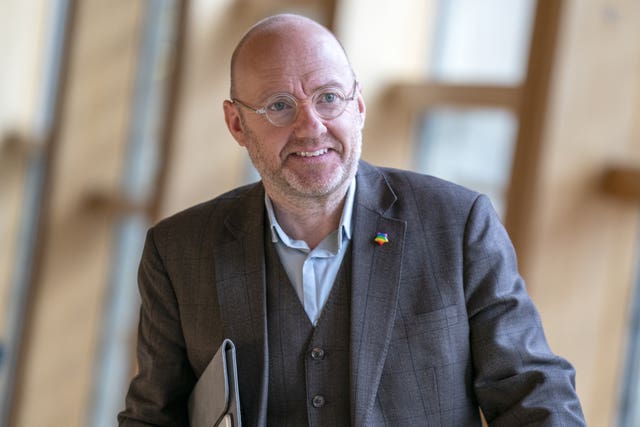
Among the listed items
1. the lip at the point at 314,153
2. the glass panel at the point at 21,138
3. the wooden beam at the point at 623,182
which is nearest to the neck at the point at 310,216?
the lip at the point at 314,153

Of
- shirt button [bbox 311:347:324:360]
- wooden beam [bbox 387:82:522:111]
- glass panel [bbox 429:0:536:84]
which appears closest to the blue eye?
shirt button [bbox 311:347:324:360]

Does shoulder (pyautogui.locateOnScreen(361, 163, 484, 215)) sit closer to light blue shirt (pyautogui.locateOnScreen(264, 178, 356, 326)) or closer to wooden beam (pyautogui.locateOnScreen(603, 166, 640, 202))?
light blue shirt (pyautogui.locateOnScreen(264, 178, 356, 326))

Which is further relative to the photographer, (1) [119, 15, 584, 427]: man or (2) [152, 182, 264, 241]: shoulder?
(2) [152, 182, 264, 241]: shoulder

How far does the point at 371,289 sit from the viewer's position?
2000mm

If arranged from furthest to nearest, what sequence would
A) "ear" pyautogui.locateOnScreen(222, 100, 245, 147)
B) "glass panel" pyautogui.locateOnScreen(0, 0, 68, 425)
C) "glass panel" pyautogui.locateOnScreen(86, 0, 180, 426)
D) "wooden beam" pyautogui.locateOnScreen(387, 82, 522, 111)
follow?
"glass panel" pyautogui.locateOnScreen(0, 0, 68, 425) → "glass panel" pyautogui.locateOnScreen(86, 0, 180, 426) → "wooden beam" pyautogui.locateOnScreen(387, 82, 522, 111) → "ear" pyautogui.locateOnScreen(222, 100, 245, 147)

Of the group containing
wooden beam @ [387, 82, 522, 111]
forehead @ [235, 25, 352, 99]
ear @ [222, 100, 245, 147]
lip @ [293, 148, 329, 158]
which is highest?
wooden beam @ [387, 82, 522, 111]

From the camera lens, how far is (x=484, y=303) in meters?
1.95

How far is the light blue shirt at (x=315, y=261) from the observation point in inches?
80.8

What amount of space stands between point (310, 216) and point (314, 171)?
0.17m

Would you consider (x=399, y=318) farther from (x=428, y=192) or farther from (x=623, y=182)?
(x=623, y=182)

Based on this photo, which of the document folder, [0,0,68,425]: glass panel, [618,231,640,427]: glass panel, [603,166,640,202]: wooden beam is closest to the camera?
the document folder

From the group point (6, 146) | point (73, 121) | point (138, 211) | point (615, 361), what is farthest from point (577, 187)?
point (6, 146)

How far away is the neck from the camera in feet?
6.62

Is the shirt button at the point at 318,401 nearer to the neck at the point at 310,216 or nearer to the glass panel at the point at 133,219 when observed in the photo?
the neck at the point at 310,216
